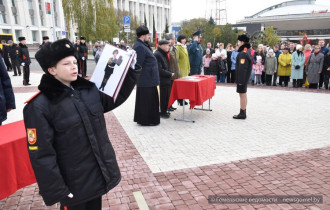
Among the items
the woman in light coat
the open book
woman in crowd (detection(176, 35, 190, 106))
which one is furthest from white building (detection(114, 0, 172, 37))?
the open book

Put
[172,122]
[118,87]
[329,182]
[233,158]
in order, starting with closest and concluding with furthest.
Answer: [118,87]
[329,182]
[233,158]
[172,122]

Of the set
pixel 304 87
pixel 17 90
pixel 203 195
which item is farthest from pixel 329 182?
pixel 17 90

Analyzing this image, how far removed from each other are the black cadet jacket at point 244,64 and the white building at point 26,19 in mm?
46259

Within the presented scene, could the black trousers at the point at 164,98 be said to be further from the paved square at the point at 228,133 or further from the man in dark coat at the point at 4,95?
the man in dark coat at the point at 4,95

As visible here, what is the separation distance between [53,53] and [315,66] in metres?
11.9

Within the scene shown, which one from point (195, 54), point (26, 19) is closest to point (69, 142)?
point (195, 54)

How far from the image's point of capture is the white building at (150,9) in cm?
8418

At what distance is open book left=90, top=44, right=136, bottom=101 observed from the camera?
2184 mm

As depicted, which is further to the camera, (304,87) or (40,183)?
(304,87)

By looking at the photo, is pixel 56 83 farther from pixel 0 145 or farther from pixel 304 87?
pixel 304 87

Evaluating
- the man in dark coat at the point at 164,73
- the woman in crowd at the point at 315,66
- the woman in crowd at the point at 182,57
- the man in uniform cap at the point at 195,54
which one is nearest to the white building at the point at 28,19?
the man in uniform cap at the point at 195,54

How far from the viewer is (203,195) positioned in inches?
139

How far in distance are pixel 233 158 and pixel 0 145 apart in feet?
11.7

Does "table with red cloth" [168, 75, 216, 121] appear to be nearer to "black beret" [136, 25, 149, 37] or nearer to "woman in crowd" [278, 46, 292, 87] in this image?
"black beret" [136, 25, 149, 37]
